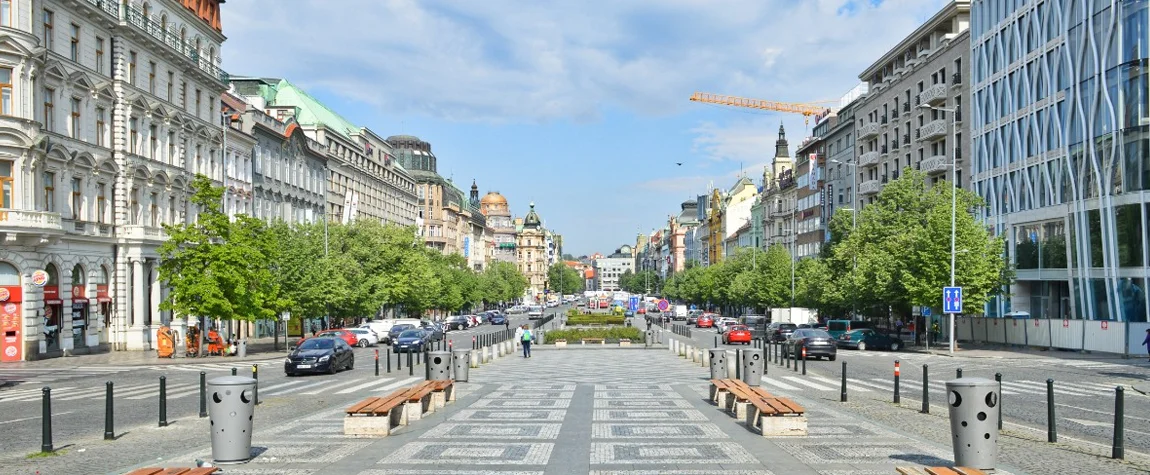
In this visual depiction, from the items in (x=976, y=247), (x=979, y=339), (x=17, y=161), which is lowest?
(x=979, y=339)

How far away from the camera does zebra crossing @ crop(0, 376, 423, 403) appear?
989 inches

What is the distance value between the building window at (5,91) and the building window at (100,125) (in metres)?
6.80

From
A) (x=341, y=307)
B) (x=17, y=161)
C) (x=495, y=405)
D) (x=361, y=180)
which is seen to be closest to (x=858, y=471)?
(x=495, y=405)

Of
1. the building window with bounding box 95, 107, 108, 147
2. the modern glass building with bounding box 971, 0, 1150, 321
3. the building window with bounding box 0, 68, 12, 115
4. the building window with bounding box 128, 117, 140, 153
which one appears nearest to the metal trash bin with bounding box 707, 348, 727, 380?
the building window with bounding box 0, 68, 12, 115

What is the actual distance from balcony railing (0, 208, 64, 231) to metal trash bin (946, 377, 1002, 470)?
37.1 metres

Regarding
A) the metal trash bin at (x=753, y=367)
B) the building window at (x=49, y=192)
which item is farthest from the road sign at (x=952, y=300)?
the building window at (x=49, y=192)

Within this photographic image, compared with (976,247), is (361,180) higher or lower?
higher

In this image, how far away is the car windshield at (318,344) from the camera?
111ft

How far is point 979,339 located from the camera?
55750 millimetres

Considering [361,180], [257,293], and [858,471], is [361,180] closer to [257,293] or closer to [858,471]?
[257,293]

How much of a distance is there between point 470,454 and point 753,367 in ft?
37.8

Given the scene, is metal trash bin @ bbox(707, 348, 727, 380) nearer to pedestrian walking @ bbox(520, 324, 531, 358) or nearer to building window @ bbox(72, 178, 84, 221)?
pedestrian walking @ bbox(520, 324, 531, 358)

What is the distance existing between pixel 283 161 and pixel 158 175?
75.1 ft

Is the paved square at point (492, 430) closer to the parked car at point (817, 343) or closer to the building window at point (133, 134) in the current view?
the parked car at point (817, 343)
